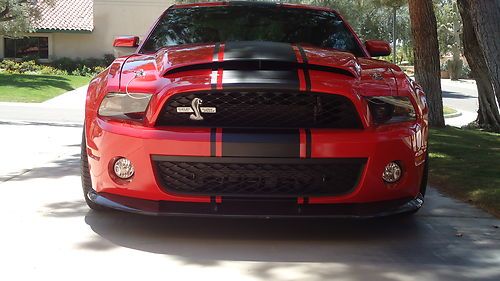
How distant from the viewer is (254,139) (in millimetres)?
3943

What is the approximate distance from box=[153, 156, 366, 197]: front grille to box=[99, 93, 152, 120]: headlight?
360 mm

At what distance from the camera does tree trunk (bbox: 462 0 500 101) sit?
5.47m

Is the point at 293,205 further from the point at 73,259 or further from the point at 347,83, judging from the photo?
the point at 73,259

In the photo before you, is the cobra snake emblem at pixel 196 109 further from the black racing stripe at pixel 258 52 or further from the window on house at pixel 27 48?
the window on house at pixel 27 48

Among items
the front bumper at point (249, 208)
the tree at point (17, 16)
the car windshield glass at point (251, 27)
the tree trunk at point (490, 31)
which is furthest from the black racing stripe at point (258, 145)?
the tree at point (17, 16)

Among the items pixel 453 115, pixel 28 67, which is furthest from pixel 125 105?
pixel 28 67

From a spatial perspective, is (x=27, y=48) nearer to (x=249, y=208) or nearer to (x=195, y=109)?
(x=195, y=109)

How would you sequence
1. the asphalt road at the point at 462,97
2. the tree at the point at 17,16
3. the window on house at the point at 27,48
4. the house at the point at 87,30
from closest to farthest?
the tree at the point at 17,16, the asphalt road at the point at 462,97, the house at the point at 87,30, the window on house at the point at 27,48

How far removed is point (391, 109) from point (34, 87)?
21.6 m

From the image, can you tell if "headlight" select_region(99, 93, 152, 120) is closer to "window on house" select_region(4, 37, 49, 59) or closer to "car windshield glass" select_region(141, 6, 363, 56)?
"car windshield glass" select_region(141, 6, 363, 56)

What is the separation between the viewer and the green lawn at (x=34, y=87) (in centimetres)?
2083

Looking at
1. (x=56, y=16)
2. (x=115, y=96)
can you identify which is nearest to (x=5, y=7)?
(x=56, y=16)

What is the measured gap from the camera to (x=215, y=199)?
13.1 feet

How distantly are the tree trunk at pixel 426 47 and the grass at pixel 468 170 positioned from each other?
2.82m
